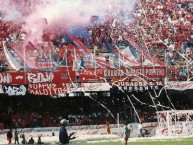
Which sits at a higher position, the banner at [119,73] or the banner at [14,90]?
the banner at [119,73]

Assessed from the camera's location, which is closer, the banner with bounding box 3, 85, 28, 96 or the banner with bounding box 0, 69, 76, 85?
the banner with bounding box 3, 85, 28, 96

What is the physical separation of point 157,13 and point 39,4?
310 inches

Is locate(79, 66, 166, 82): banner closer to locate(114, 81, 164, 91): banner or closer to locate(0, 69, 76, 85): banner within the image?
locate(114, 81, 164, 91): banner

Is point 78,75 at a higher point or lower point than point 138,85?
higher

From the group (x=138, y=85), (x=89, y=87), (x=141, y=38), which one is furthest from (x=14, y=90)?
(x=141, y=38)

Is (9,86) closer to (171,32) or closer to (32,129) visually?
(32,129)

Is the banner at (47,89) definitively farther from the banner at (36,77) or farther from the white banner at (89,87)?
the white banner at (89,87)

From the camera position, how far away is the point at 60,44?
1455 inches

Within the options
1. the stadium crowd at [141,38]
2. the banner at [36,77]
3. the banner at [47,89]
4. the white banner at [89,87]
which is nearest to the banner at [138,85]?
the white banner at [89,87]

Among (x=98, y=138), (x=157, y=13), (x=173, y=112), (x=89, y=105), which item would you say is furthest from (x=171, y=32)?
(x=98, y=138)

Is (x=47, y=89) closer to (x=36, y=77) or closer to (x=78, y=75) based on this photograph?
(x=36, y=77)

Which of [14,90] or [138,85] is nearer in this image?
[14,90]

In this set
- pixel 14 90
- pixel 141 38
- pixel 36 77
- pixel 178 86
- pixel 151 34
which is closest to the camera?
pixel 14 90

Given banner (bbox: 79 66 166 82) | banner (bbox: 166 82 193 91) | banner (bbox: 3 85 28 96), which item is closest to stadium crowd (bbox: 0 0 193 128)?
banner (bbox: 166 82 193 91)
